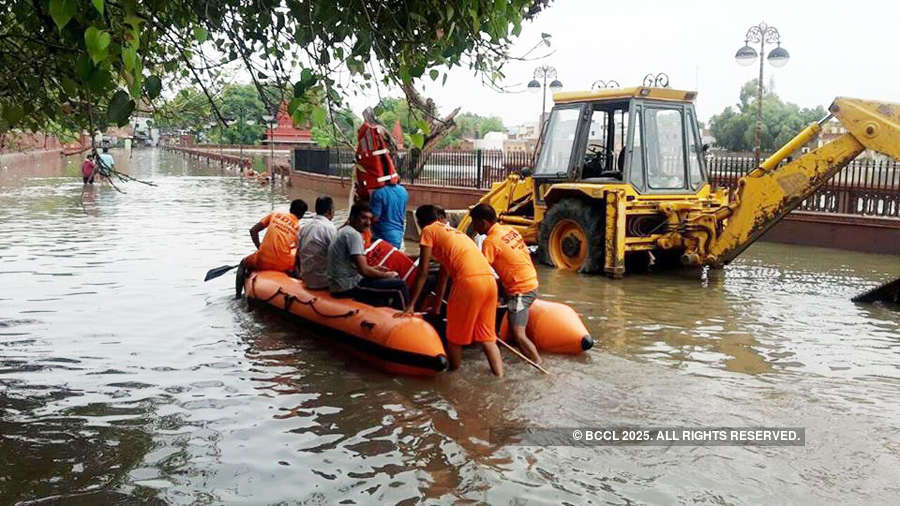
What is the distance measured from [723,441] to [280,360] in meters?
4.09

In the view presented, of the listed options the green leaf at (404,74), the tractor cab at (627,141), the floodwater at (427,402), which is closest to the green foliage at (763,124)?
the tractor cab at (627,141)

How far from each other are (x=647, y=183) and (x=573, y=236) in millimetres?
1404

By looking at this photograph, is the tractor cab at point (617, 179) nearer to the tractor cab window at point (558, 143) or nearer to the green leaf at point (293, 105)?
the tractor cab window at point (558, 143)

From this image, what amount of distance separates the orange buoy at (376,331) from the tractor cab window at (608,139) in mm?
5758

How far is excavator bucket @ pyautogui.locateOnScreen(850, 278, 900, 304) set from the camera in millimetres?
10102

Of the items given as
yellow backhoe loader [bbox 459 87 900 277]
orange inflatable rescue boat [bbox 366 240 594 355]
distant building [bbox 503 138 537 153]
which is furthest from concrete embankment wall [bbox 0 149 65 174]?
orange inflatable rescue boat [bbox 366 240 594 355]

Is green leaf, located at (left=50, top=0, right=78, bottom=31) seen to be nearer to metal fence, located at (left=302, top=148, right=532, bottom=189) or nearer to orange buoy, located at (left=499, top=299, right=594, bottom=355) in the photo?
orange buoy, located at (left=499, top=299, right=594, bottom=355)

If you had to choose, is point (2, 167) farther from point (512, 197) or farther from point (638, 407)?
point (638, 407)

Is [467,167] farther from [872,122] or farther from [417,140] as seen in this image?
[417,140]

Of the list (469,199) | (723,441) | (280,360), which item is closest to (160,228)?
(469,199)

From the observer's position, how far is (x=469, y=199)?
2098cm

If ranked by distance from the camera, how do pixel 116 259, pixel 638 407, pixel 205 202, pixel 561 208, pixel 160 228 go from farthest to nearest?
pixel 205 202 < pixel 160 228 < pixel 116 259 < pixel 561 208 < pixel 638 407

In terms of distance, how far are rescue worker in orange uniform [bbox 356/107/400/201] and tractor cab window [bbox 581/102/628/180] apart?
168 inches

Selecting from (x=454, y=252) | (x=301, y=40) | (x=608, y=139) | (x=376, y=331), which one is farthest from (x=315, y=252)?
(x=608, y=139)
